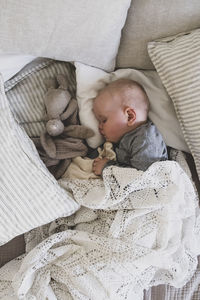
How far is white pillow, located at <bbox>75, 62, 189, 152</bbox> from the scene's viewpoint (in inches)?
44.8

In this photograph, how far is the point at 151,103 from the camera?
1165 millimetres

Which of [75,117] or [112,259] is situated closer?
[112,259]

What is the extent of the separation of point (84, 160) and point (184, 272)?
0.42 m

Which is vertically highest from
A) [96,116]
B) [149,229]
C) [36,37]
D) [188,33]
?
[36,37]

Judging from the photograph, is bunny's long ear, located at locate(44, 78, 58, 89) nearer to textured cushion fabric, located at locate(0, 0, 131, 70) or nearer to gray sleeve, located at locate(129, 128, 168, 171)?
textured cushion fabric, located at locate(0, 0, 131, 70)

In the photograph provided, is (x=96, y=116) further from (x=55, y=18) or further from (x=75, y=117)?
(x=55, y=18)

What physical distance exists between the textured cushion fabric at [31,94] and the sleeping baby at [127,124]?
17cm

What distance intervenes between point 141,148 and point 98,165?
134 millimetres

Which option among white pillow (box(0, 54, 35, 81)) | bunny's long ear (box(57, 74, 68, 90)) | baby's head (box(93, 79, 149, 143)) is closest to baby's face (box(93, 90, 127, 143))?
baby's head (box(93, 79, 149, 143))

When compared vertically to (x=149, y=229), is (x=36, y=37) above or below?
above

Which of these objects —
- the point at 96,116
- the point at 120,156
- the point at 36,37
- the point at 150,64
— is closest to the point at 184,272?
the point at 120,156

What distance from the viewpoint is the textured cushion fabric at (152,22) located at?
1.07 m

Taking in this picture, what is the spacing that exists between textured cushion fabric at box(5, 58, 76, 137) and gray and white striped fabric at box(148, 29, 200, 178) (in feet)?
1.05

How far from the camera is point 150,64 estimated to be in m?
1.17
